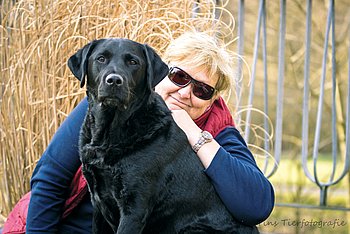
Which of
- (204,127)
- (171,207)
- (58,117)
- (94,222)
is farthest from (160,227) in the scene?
(58,117)

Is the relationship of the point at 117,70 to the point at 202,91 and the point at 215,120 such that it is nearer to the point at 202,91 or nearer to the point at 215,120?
the point at 202,91

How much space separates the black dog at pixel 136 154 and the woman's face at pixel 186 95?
0.19 metres

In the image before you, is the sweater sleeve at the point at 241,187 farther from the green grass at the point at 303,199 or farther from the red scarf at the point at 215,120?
the green grass at the point at 303,199

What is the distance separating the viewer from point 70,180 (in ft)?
9.32

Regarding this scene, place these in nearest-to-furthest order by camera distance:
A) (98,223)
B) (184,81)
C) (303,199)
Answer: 1. (98,223)
2. (184,81)
3. (303,199)

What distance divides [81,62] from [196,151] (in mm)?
564

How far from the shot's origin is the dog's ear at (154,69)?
2535mm

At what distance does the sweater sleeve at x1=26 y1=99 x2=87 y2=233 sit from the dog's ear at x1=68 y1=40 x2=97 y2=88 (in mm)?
256

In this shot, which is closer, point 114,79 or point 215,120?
point 114,79

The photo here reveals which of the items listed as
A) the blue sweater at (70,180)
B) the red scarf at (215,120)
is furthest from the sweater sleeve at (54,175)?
the red scarf at (215,120)

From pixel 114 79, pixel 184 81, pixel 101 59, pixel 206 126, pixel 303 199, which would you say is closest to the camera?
pixel 114 79

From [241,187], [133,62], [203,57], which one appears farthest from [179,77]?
[241,187]

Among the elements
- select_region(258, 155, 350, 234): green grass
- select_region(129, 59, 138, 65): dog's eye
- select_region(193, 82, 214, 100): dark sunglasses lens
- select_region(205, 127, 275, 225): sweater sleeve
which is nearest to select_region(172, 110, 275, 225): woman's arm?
select_region(205, 127, 275, 225): sweater sleeve

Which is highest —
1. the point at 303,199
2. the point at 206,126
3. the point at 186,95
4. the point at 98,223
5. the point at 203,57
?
the point at 203,57
